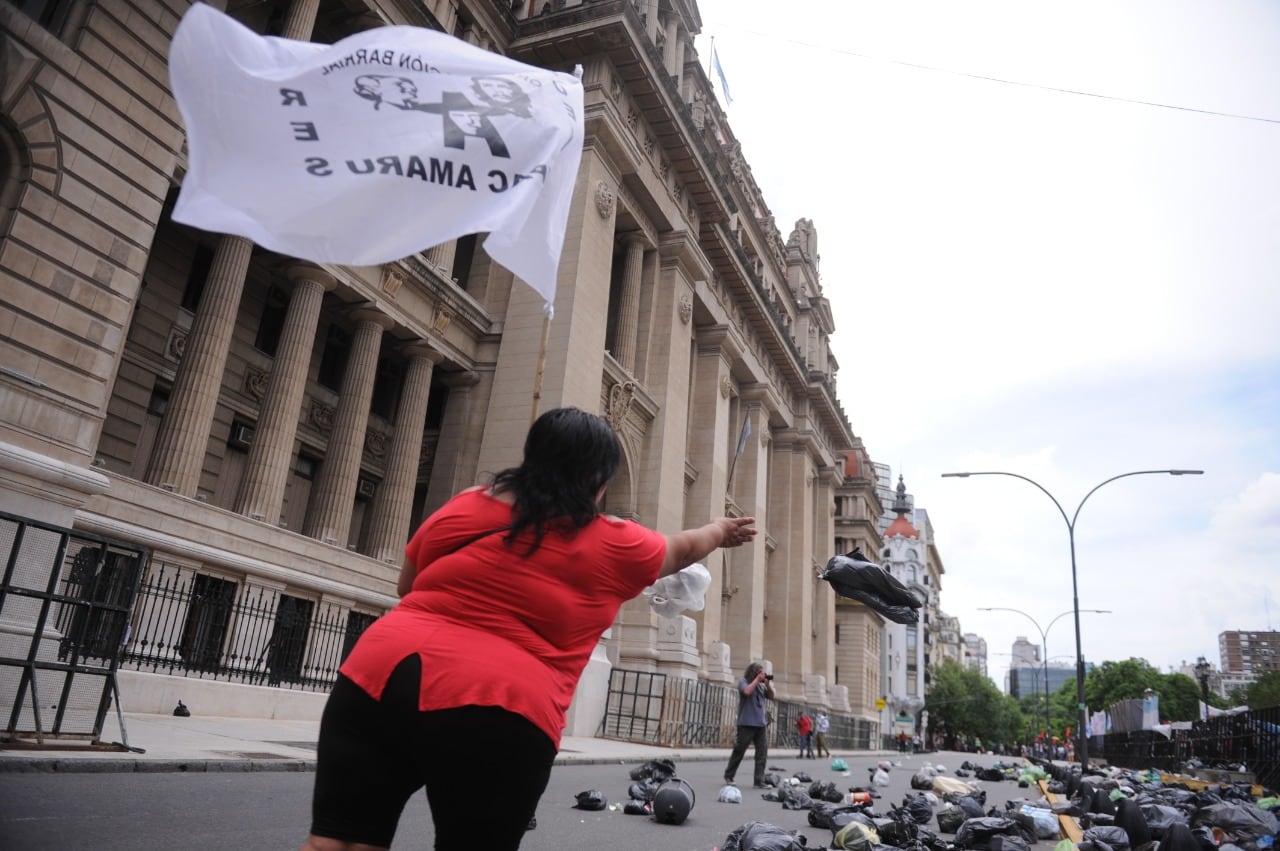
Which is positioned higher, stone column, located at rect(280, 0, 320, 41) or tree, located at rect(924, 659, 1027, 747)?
stone column, located at rect(280, 0, 320, 41)

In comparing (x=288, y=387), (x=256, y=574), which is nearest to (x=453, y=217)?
(x=256, y=574)

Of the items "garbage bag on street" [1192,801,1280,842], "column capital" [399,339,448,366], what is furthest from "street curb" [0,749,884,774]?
"column capital" [399,339,448,366]

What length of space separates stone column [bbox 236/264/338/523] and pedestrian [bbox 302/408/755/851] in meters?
15.8

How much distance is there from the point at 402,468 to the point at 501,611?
19.8 meters

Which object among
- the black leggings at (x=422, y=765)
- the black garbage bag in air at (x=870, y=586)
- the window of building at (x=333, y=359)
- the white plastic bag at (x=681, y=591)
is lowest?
the black leggings at (x=422, y=765)

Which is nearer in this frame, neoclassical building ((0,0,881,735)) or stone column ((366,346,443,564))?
neoclassical building ((0,0,881,735))

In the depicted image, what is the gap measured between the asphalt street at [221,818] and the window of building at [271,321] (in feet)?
48.1

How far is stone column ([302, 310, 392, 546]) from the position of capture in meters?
19.0

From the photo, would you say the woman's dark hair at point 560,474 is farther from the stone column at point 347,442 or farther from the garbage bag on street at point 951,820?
the stone column at point 347,442

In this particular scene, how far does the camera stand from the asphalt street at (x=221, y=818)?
16.4ft

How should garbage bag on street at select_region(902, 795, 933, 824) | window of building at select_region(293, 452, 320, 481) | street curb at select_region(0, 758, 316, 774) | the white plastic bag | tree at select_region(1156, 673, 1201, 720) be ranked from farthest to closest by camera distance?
tree at select_region(1156, 673, 1201, 720) < window of building at select_region(293, 452, 320, 481) < garbage bag on street at select_region(902, 795, 933, 824) < street curb at select_region(0, 758, 316, 774) < the white plastic bag

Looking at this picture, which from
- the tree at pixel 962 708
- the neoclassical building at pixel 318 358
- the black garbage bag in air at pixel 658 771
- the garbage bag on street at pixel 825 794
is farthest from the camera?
the tree at pixel 962 708

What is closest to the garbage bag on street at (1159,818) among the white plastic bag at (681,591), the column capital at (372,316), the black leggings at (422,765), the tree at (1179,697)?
the white plastic bag at (681,591)

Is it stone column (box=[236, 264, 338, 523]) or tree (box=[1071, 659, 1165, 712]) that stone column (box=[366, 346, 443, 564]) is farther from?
tree (box=[1071, 659, 1165, 712])
